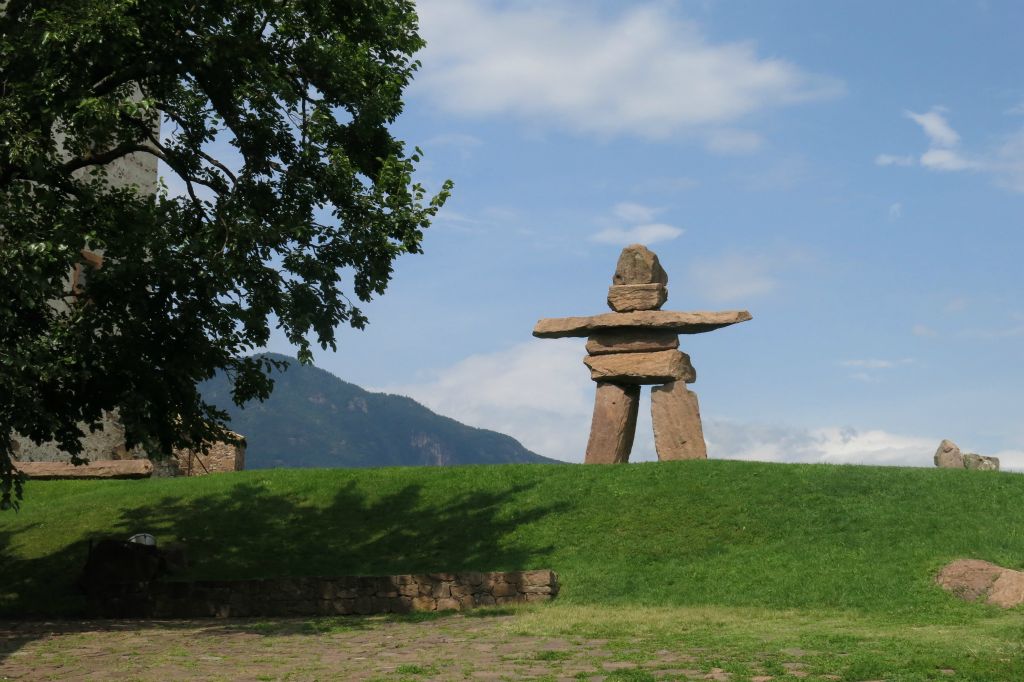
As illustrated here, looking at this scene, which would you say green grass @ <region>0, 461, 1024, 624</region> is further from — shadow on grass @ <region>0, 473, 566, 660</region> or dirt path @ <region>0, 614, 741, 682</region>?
dirt path @ <region>0, 614, 741, 682</region>

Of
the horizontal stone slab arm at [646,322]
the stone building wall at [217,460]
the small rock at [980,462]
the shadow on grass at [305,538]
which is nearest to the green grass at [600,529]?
the shadow on grass at [305,538]

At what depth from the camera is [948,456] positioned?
1332 inches

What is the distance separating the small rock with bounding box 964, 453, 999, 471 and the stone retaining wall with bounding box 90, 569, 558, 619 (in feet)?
65.3

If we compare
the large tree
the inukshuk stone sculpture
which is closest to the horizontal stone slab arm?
the inukshuk stone sculpture

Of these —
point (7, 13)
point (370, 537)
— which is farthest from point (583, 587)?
point (7, 13)

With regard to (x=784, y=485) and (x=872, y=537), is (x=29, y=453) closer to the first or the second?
(x=784, y=485)

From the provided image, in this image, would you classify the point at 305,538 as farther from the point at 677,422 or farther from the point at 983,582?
the point at 983,582

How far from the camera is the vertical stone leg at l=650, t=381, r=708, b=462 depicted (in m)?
26.4

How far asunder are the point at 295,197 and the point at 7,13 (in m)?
5.54

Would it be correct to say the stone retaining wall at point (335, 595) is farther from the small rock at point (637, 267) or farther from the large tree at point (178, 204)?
the small rock at point (637, 267)

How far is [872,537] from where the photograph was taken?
2111 centimetres

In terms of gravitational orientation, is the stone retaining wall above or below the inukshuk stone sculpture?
below

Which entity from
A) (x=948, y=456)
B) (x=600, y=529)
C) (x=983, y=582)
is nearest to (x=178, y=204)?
(x=600, y=529)

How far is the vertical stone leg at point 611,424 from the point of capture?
88.6 feet
